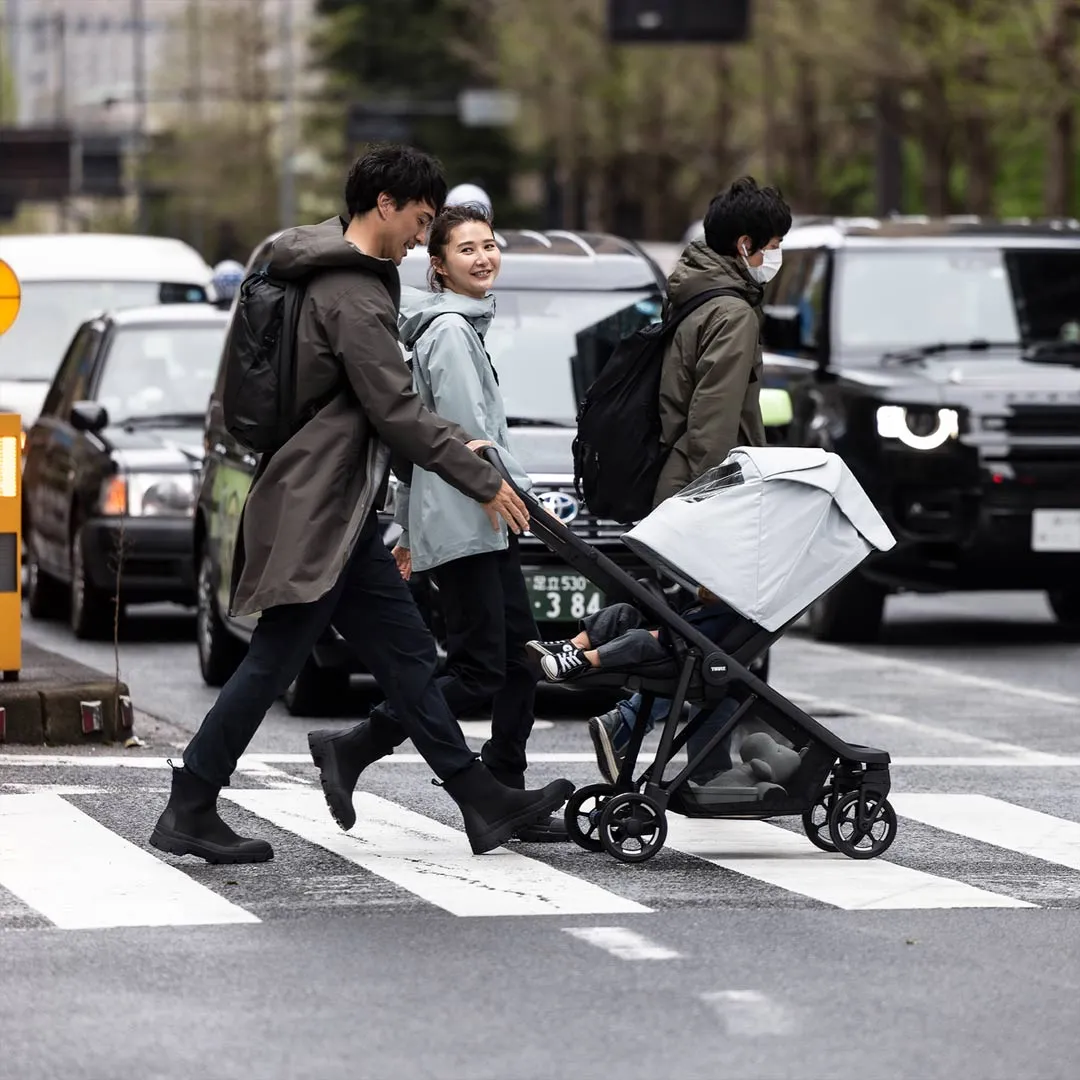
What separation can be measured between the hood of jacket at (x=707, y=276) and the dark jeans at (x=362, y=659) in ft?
4.85

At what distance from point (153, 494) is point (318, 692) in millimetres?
3454

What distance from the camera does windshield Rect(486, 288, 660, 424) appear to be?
11594 millimetres

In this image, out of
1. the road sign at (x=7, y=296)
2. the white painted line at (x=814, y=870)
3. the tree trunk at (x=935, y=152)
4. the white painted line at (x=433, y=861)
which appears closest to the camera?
the white painted line at (x=433, y=861)

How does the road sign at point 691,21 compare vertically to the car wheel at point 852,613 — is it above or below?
above

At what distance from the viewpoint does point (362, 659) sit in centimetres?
766

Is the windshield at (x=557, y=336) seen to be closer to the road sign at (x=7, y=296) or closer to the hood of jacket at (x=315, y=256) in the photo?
the road sign at (x=7, y=296)

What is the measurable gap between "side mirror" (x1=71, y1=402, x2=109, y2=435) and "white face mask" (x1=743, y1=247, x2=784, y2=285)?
628 cm

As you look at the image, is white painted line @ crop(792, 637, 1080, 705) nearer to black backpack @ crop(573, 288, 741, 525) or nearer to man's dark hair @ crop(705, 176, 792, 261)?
black backpack @ crop(573, 288, 741, 525)

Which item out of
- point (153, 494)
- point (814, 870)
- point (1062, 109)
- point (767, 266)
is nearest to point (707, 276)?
point (767, 266)

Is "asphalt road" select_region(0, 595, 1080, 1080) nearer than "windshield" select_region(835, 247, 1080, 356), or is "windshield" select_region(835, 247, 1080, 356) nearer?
"asphalt road" select_region(0, 595, 1080, 1080)

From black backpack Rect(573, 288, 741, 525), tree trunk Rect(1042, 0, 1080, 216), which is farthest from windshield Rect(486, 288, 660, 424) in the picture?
tree trunk Rect(1042, 0, 1080, 216)

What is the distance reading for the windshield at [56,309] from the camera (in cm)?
1892

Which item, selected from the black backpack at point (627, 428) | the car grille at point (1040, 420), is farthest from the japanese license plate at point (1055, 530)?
the black backpack at point (627, 428)

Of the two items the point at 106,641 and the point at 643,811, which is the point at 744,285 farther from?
the point at 106,641
